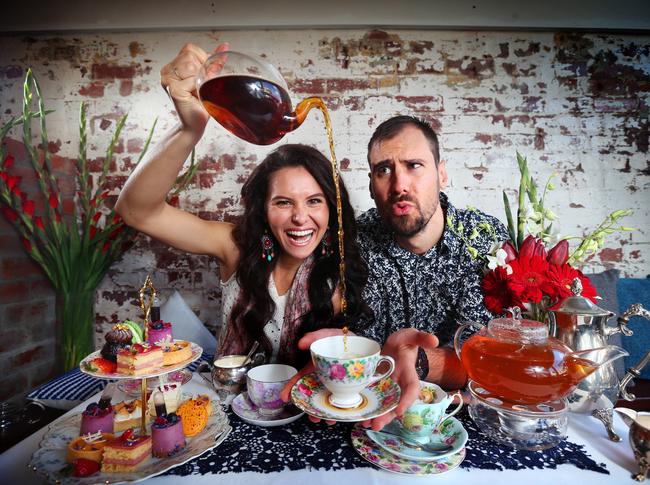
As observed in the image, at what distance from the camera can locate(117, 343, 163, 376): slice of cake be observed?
2.40 ft

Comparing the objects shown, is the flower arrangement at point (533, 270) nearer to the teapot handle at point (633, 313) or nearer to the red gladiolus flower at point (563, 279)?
the red gladiolus flower at point (563, 279)

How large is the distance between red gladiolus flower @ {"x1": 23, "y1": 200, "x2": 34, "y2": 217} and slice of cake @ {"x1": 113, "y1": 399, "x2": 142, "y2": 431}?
1.34m

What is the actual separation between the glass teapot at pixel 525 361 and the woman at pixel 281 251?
0.69 metres

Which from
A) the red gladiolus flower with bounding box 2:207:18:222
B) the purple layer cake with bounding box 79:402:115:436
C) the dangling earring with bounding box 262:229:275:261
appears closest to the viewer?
the purple layer cake with bounding box 79:402:115:436

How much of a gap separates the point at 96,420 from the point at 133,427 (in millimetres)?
79

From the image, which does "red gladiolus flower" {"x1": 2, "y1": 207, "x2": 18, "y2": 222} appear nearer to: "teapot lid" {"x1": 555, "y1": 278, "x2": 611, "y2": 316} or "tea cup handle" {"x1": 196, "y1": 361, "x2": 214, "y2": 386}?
"tea cup handle" {"x1": 196, "y1": 361, "x2": 214, "y2": 386}

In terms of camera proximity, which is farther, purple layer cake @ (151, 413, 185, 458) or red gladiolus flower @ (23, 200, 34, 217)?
red gladiolus flower @ (23, 200, 34, 217)

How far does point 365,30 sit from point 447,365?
1684 mm

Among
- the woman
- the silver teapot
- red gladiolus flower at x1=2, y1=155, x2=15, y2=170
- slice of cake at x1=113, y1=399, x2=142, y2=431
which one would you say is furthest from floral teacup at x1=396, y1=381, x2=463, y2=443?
red gladiolus flower at x1=2, y1=155, x2=15, y2=170

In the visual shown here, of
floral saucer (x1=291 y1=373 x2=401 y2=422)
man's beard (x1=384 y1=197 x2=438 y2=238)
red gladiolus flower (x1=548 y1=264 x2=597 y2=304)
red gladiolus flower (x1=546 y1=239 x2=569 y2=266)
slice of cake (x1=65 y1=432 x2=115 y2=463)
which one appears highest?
man's beard (x1=384 y1=197 x2=438 y2=238)

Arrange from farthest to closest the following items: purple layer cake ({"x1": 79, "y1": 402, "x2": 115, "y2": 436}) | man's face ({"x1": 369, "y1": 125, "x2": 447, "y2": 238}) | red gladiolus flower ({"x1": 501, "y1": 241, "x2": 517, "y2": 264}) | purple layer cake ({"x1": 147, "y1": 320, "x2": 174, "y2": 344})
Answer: man's face ({"x1": 369, "y1": 125, "x2": 447, "y2": 238}), red gladiolus flower ({"x1": 501, "y1": 241, "x2": 517, "y2": 264}), purple layer cake ({"x1": 147, "y1": 320, "x2": 174, "y2": 344}), purple layer cake ({"x1": 79, "y1": 402, "x2": 115, "y2": 436})

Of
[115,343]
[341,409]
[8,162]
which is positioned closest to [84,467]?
[115,343]

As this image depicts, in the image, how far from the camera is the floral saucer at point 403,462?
65 centimetres

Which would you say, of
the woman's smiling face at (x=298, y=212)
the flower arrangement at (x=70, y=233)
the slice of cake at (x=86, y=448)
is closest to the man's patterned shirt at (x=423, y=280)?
the woman's smiling face at (x=298, y=212)
